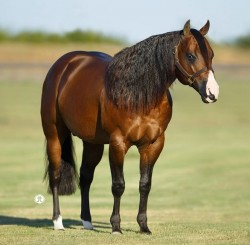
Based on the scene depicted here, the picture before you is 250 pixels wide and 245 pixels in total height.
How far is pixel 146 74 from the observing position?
1055cm

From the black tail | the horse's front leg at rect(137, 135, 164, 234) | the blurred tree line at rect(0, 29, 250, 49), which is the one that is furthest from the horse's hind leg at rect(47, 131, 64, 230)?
the blurred tree line at rect(0, 29, 250, 49)

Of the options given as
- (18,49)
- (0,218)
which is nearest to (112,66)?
(0,218)

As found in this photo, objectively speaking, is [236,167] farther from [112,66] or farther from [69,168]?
[112,66]

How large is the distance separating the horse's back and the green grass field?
4.26 ft

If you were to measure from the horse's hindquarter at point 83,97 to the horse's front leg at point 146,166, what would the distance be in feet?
→ 2.00

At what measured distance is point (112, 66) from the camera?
429 inches

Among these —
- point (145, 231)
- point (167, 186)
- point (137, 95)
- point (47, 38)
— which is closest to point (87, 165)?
point (145, 231)

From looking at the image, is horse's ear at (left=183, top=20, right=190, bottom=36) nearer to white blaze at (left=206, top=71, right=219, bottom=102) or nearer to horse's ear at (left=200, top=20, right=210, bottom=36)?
horse's ear at (left=200, top=20, right=210, bottom=36)

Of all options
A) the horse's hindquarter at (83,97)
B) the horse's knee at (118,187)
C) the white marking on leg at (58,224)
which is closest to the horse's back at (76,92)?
the horse's hindquarter at (83,97)

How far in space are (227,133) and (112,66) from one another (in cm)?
2331

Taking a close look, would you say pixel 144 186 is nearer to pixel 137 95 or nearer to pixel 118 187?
pixel 118 187

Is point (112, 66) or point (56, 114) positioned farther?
point (56, 114)

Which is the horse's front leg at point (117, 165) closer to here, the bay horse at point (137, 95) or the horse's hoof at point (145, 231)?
the bay horse at point (137, 95)

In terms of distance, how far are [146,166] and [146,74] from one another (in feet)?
3.47
